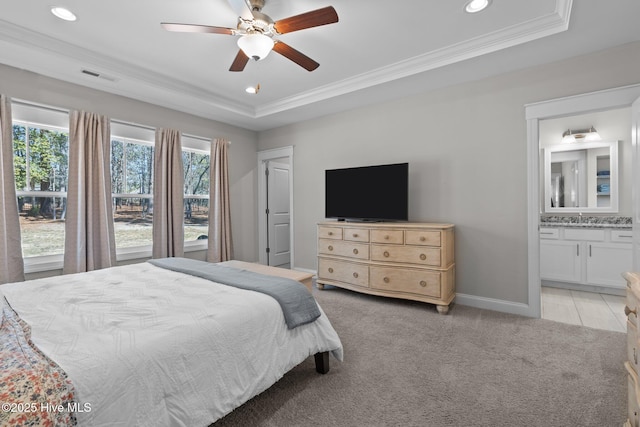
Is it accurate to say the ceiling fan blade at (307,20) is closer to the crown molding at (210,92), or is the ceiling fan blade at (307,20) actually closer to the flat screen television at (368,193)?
the crown molding at (210,92)

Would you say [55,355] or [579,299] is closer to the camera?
[55,355]

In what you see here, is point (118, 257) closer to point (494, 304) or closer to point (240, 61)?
point (240, 61)

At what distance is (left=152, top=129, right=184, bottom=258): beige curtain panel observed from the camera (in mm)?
3922

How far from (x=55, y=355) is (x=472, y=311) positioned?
3422 mm

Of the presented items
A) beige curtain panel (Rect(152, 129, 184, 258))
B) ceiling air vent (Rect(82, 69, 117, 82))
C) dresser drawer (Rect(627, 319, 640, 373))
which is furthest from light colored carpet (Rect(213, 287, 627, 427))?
ceiling air vent (Rect(82, 69, 117, 82))

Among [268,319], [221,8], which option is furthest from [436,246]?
[221,8]

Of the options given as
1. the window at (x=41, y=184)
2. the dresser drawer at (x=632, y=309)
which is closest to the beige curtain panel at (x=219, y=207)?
the window at (x=41, y=184)

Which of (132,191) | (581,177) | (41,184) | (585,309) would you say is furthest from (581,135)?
(41,184)

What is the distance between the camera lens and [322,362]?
2061mm

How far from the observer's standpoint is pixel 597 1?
6.95 ft

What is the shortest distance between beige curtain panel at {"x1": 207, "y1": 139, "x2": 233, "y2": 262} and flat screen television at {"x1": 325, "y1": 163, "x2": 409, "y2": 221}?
1.60m

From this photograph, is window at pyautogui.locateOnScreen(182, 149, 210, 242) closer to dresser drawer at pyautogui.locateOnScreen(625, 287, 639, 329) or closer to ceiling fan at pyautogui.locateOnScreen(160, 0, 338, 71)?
ceiling fan at pyautogui.locateOnScreen(160, 0, 338, 71)

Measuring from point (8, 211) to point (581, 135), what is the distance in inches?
277

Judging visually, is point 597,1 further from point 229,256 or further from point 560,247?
point 229,256
